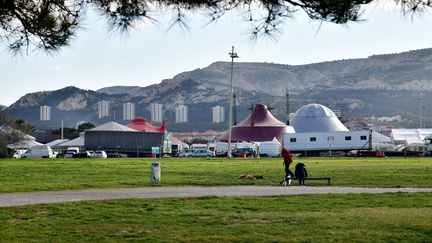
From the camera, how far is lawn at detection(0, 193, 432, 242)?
12.5 meters

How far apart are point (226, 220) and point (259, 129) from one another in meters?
91.1

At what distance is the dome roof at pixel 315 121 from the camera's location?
360 feet

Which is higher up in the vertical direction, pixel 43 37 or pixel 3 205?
pixel 43 37

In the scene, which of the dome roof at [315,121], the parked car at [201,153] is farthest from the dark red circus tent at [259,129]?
the parked car at [201,153]

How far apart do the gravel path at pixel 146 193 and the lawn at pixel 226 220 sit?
1.71 meters

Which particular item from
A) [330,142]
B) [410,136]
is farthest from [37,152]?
[410,136]

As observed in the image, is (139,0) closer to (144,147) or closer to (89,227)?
(89,227)

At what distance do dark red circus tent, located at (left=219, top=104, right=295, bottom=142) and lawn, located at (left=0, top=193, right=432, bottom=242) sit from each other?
8355 centimetres

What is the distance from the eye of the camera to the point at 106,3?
35.7 ft

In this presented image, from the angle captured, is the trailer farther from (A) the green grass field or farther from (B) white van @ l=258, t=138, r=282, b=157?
(A) the green grass field

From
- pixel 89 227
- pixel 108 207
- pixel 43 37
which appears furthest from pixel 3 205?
pixel 43 37

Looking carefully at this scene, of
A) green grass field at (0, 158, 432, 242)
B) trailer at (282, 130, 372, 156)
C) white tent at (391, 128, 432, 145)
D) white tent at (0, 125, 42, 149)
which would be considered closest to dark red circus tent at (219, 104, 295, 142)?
trailer at (282, 130, 372, 156)

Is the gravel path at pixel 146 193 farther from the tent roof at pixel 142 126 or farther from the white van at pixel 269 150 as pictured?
the tent roof at pixel 142 126

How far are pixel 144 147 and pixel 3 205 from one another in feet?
229
